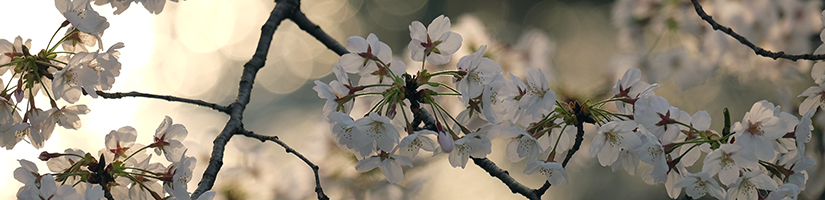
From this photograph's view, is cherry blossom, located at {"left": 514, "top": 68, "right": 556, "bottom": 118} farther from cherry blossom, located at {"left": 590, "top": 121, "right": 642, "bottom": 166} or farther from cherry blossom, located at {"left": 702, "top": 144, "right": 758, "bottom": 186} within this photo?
cherry blossom, located at {"left": 702, "top": 144, "right": 758, "bottom": 186}

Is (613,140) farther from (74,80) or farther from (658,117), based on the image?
(74,80)

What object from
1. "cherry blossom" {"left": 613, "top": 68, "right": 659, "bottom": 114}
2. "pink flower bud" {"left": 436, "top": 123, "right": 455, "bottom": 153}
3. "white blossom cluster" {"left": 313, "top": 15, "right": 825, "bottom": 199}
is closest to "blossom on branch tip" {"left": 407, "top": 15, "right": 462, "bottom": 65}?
"white blossom cluster" {"left": 313, "top": 15, "right": 825, "bottom": 199}

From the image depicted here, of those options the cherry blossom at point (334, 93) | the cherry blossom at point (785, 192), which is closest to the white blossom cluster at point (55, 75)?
the cherry blossom at point (334, 93)

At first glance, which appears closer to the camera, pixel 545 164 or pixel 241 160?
Answer: pixel 545 164

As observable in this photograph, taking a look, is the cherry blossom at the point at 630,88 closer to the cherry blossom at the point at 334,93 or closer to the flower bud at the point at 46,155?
the cherry blossom at the point at 334,93

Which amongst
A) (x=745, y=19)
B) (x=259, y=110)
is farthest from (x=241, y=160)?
(x=259, y=110)

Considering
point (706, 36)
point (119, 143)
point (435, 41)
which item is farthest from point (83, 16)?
point (706, 36)

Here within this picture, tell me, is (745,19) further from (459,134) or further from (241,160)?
(241,160)
